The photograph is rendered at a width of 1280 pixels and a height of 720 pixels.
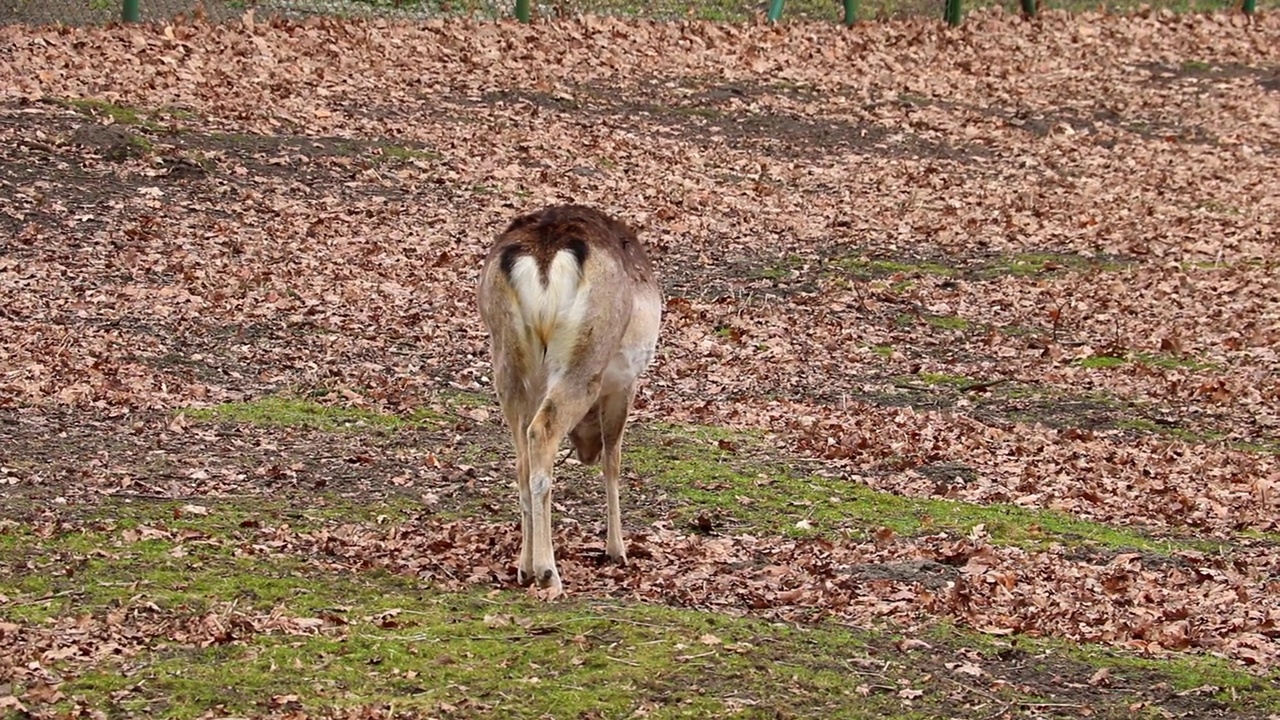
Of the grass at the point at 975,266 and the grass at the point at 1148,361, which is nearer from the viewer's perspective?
the grass at the point at 1148,361

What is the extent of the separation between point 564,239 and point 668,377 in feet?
15.3

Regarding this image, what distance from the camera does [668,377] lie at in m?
11.8

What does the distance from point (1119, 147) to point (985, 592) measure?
1337 centimetres

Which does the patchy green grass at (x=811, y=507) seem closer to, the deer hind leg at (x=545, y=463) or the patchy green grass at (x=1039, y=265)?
the deer hind leg at (x=545, y=463)

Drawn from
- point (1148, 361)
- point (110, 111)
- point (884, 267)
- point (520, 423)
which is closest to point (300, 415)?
point (520, 423)

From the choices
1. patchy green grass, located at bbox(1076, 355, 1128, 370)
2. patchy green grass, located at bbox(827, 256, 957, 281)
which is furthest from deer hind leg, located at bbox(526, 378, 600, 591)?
patchy green grass, located at bbox(827, 256, 957, 281)

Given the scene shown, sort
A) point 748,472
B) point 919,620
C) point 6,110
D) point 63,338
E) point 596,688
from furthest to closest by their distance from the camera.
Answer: point 6,110 < point 63,338 < point 748,472 < point 919,620 < point 596,688

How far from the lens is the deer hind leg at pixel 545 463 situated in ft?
23.0

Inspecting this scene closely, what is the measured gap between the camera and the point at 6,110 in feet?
49.6

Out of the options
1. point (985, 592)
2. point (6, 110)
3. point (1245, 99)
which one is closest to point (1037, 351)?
point (985, 592)

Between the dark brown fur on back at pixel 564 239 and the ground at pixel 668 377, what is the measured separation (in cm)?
138

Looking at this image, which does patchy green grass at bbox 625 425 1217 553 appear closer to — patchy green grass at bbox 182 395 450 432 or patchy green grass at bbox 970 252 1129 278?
patchy green grass at bbox 182 395 450 432

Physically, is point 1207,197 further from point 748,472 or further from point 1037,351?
point 748,472

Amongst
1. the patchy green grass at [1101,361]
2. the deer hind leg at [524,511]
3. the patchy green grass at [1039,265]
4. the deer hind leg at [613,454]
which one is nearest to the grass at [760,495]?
the deer hind leg at [613,454]
